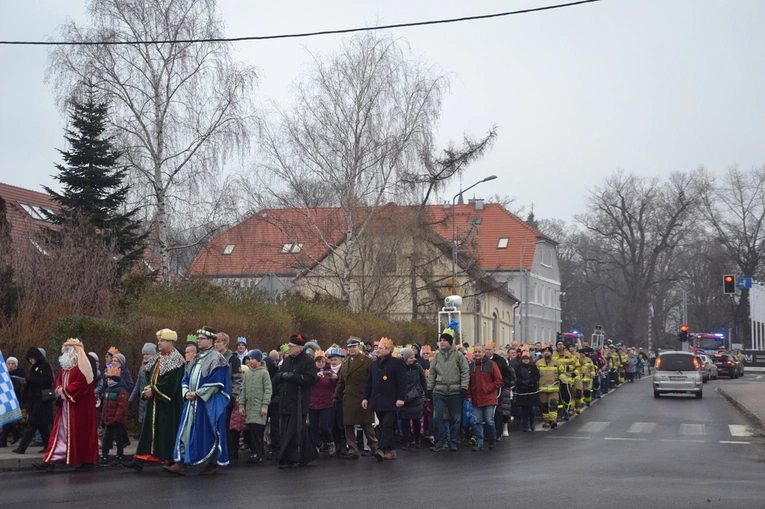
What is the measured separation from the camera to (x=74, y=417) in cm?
1396

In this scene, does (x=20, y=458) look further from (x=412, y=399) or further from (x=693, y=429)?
(x=693, y=429)

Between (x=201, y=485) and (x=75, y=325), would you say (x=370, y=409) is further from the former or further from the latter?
(x=75, y=325)

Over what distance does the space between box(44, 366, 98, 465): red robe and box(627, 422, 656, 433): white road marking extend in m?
12.4

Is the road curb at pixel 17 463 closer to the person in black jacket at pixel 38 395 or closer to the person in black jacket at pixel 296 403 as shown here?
the person in black jacket at pixel 38 395

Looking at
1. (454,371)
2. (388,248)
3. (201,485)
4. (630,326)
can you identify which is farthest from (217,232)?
(630,326)

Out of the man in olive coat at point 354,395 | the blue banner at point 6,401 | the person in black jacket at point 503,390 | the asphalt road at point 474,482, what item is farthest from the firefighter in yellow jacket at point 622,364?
the blue banner at point 6,401

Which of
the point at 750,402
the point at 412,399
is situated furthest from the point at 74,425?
the point at 750,402

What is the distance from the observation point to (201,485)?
12508 mm

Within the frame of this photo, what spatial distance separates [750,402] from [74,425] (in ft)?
75.2

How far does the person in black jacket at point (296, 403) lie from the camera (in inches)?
584

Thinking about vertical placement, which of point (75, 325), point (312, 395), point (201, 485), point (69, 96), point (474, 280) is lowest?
point (201, 485)

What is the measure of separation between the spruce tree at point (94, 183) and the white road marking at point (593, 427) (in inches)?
529

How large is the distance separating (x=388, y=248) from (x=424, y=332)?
414cm

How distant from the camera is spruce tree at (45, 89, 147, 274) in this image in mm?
29188
